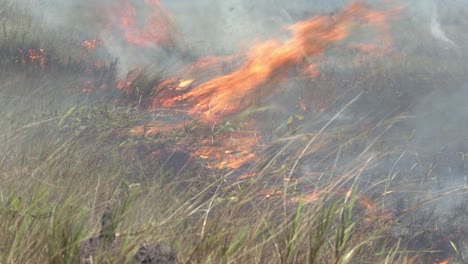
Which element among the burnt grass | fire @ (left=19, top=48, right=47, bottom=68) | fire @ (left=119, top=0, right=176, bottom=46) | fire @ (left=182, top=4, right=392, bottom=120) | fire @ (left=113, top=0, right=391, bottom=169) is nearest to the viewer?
the burnt grass

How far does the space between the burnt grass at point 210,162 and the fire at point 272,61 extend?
8.1 inches

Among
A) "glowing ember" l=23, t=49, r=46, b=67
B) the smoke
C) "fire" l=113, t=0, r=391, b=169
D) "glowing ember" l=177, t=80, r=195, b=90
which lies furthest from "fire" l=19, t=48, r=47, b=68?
the smoke

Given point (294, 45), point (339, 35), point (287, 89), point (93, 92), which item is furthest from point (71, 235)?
point (339, 35)

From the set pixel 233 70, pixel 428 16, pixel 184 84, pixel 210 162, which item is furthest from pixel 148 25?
pixel 210 162

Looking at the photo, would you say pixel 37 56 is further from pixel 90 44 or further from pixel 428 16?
pixel 428 16

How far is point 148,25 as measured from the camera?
333 inches

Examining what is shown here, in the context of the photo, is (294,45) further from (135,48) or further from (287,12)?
(135,48)

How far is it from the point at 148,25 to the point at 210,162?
3944 mm

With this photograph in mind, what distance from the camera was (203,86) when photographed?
21.9ft

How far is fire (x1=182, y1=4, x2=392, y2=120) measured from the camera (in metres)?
6.34

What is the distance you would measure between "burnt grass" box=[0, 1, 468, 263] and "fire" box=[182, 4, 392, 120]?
206 mm

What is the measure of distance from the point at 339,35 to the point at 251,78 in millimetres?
1943

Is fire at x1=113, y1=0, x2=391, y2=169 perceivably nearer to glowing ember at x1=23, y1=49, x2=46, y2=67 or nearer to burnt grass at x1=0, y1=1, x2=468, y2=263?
burnt grass at x1=0, y1=1, x2=468, y2=263

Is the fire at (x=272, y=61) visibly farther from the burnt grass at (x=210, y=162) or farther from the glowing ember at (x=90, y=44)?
the glowing ember at (x=90, y=44)
